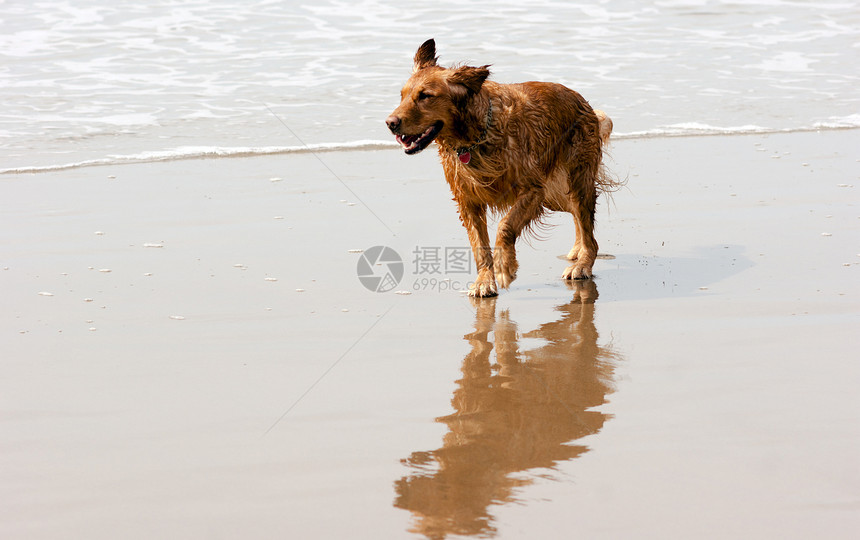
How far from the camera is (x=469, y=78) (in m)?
4.93

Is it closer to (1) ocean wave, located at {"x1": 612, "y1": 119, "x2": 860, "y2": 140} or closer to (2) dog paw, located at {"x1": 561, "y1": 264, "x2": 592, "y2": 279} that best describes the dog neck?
(2) dog paw, located at {"x1": 561, "y1": 264, "x2": 592, "y2": 279}

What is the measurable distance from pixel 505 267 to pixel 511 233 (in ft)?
0.65

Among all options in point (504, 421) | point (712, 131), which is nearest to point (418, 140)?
point (504, 421)

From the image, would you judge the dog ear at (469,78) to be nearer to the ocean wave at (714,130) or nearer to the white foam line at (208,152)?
the white foam line at (208,152)

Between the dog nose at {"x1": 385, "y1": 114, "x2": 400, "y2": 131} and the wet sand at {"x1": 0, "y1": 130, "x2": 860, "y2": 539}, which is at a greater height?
the dog nose at {"x1": 385, "y1": 114, "x2": 400, "y2": 131}

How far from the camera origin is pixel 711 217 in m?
6.66

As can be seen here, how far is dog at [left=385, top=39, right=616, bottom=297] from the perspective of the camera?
4914 millimetres

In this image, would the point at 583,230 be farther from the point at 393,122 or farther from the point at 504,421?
the point at 504,421

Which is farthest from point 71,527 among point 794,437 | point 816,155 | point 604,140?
point 816,155

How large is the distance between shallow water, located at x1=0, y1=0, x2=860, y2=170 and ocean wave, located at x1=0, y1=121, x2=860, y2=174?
5cm

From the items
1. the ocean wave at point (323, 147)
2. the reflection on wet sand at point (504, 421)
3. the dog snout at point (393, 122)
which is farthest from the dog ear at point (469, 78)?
the ocean wave at point (323, 147)

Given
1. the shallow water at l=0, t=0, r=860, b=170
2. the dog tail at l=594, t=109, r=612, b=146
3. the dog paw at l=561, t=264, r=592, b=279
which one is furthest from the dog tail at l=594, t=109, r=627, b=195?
the shallow water at l=0, t=0, r=860, b=170

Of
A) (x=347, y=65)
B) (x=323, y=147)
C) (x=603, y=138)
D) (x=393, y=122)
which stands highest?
(x=347, y=65)

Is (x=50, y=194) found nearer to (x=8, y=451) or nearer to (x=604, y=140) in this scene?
(x=604, y=140)
